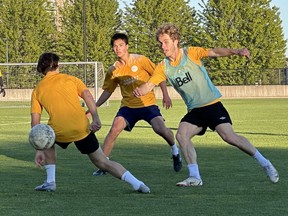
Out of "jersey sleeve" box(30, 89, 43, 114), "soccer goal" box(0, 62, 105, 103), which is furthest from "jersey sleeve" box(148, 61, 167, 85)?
"soccer goal" box(0, 62, 105, 103)

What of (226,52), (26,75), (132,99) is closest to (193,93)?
(226,52)

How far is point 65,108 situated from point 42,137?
1.41 ft

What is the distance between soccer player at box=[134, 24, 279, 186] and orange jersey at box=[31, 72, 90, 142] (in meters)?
1.11

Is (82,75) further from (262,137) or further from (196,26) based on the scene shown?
(262,137)

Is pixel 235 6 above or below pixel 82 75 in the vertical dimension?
above

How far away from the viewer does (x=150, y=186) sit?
37.0 ft

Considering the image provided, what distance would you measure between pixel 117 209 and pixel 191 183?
222 cm

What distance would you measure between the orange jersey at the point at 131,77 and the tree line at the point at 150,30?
5411 cm

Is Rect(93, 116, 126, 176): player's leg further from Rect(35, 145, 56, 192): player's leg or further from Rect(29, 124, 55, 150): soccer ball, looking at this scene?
Rect(29, 124, 55, 150): soccer ball

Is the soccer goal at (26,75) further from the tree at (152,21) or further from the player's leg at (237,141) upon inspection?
the player's leg at (237,141)

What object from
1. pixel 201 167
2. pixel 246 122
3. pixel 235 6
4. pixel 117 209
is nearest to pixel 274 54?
pixel 235 6

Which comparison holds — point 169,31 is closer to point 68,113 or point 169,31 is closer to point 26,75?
point 68,113

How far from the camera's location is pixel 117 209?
9.19 metres

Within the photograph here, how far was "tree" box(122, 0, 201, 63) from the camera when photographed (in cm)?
6931
